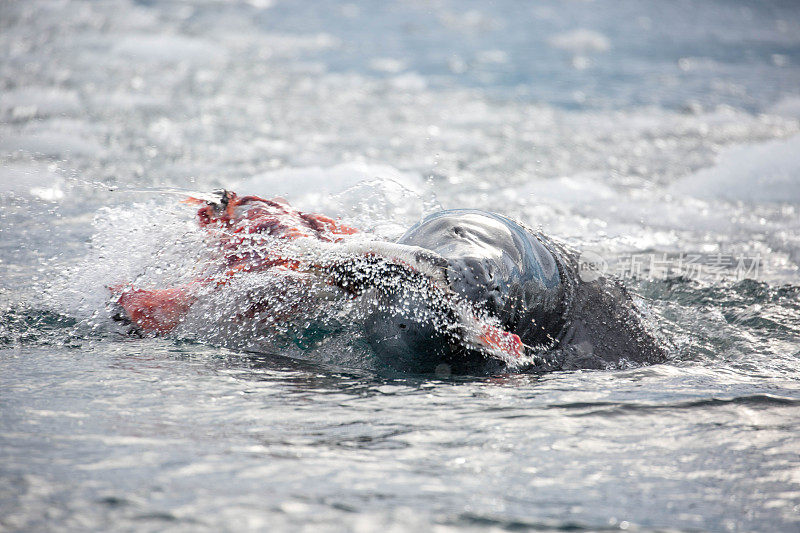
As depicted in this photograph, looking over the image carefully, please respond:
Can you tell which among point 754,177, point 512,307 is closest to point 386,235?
point 512,307

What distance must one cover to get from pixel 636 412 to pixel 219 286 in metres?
1.40

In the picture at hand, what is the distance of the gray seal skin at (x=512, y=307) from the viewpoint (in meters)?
2.27

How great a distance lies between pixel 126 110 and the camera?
20.9 feet

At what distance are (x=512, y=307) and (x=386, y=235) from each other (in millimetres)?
982

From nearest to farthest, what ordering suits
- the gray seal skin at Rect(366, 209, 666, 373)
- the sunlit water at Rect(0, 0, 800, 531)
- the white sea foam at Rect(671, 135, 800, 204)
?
the sunlit water at Rect(0, 0, 800, 531) < the gray seal skin at Rect(366, 209, 666, 373) < the white sea foam at Rect(671, 135, 800, 204)

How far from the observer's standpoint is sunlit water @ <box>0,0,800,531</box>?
5.29 feet

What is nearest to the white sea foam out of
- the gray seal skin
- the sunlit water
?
the sunlit water

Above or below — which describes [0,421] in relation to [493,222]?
below

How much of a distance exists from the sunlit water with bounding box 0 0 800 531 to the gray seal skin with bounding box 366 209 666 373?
106mm

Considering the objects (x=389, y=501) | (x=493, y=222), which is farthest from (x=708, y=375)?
(x=389, y=501)

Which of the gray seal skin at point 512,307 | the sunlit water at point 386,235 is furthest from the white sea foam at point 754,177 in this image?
the gray seal skin at point 512,307

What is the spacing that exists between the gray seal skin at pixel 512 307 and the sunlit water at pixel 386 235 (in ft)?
0.35

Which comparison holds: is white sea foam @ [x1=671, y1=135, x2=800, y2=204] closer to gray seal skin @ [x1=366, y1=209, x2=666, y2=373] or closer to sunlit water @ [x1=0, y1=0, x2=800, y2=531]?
sunlit water @ [x1=0, y1=0, x2=800, y2=531]

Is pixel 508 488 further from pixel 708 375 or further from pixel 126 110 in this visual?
pixel 126 110
